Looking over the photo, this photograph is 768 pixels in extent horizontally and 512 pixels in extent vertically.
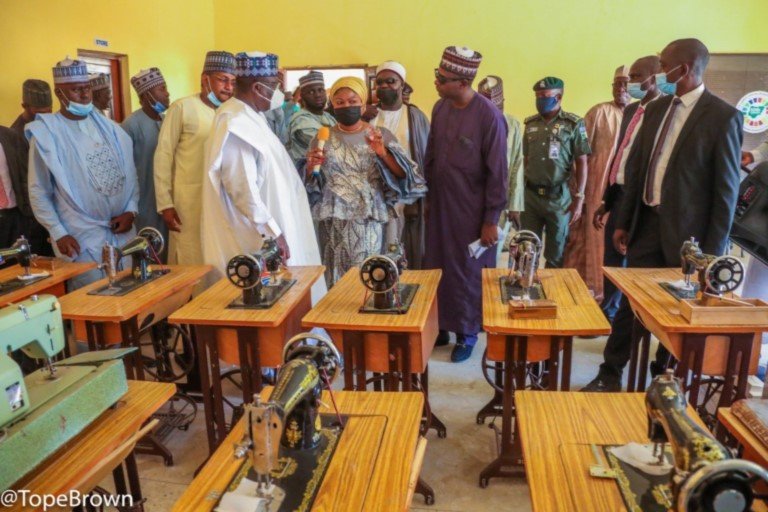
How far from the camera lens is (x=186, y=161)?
11.9 feet

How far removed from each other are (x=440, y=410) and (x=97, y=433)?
202cm

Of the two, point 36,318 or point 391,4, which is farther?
point 391,4

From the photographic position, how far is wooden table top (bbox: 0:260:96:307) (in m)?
2.60

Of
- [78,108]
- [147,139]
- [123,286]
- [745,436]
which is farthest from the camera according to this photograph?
[147,139]

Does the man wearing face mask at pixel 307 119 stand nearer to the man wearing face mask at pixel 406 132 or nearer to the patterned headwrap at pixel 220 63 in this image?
the man wearing face mask at pixel 406 132

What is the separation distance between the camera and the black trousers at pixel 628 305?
2936 mm

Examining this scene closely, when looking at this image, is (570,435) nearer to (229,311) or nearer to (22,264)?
(229,311)

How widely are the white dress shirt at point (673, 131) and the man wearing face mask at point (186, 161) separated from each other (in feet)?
8.30

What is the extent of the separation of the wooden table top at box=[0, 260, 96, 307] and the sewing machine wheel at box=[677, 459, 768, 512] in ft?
8.78

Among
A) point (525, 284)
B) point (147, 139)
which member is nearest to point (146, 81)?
point (147, 139)

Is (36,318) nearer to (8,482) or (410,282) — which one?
(8,482)

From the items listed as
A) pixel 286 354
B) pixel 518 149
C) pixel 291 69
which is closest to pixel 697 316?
pixel 286 354

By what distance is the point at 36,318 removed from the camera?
1500 millimetres

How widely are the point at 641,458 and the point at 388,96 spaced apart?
3.28 metres
